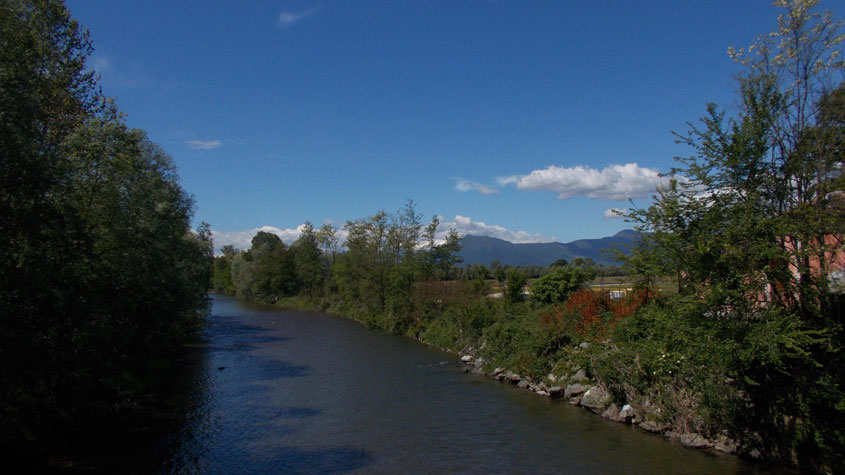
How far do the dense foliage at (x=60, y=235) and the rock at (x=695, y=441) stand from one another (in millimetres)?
17565

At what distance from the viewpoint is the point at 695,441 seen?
49.4 ft

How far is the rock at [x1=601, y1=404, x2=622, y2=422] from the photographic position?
17.9 metres

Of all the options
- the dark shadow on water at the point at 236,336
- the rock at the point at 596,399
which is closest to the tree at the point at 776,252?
the rock at the point at 596,399

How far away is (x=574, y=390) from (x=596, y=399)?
147cm

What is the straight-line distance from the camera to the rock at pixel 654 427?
53.4 feet

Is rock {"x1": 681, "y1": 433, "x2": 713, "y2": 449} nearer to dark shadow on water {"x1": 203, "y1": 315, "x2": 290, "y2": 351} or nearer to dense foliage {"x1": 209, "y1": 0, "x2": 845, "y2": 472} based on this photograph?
dense foliage {"x1": 209, "y1": 0, "x2": 845, "y2": 472}

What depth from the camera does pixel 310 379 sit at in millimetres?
24875

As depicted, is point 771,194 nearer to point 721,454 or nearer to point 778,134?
point 778,134

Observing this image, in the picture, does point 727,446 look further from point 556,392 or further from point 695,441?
point 556,392

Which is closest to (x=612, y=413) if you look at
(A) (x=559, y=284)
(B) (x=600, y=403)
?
(B) (x=600, y=403)

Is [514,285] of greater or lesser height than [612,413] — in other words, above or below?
above

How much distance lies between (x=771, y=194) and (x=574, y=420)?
388 inches

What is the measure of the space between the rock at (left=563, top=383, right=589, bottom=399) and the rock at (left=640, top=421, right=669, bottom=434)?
3.68 metres

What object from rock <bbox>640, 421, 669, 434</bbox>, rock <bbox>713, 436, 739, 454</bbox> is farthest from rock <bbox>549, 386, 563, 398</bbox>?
rock <bbox>713, 436, 739, 454</bbox>
